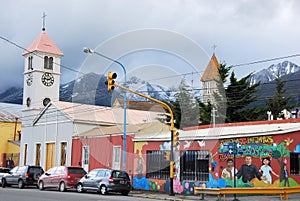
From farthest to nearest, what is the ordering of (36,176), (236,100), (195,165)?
(236,100)
(36,176)
(195,165)

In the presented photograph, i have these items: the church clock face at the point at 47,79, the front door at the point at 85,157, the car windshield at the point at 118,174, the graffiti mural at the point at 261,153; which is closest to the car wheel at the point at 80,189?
the car windshield at the point at 118,174

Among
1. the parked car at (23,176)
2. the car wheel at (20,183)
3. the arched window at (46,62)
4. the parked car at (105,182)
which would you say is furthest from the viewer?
the arched window at (46,62)

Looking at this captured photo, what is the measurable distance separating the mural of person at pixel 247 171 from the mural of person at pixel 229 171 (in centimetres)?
30

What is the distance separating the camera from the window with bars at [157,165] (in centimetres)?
2867

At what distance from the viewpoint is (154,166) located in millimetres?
29625

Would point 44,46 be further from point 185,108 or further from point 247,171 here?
point 247,171

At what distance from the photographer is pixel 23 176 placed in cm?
3238

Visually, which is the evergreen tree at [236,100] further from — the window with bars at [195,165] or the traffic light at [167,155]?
the window with bars at [195,165]

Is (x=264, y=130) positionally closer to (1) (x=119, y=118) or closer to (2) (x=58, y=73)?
(1) (x=119, y=118)

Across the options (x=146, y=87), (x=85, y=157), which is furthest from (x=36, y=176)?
(x=146, y=87)

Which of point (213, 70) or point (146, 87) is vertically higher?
point (213, 70)

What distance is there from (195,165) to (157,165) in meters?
3.52

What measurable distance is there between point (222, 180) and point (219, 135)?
245 cm

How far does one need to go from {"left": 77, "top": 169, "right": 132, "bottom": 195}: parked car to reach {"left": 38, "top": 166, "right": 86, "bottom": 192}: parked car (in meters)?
1.28
